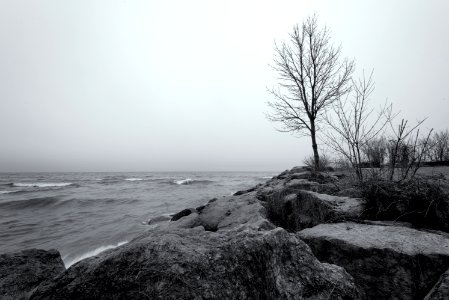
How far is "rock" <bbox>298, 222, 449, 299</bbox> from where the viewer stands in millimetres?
1636

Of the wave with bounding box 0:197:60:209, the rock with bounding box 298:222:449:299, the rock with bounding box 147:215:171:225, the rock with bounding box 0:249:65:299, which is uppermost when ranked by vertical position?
the rock with bounding box 298:222:449:299

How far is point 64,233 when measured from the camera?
778 cm

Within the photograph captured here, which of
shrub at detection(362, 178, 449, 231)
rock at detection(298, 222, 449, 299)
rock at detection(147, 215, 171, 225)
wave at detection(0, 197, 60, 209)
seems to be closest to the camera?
rock at detection(298, 222, 449, 299)

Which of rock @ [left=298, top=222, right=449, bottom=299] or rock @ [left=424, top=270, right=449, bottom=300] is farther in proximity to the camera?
rock @ [left=298, top=222, right=449, bottom=299]

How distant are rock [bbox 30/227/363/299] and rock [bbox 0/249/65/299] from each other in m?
1.14

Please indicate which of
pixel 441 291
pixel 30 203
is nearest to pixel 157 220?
pixel 441 291

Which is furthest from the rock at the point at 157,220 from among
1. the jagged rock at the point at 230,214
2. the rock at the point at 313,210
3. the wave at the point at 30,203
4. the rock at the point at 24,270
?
the wave at the point at 30,203

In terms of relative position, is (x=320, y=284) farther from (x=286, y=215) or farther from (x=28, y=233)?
(x=28, y=233)

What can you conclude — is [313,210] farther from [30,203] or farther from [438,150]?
[30,203]

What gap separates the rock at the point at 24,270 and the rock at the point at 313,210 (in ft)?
9.60

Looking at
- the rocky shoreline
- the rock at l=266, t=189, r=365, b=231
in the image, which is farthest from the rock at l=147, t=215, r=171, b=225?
the rocky shoreline

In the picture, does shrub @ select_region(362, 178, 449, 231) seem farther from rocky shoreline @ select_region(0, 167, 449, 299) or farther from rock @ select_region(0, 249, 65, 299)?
rock @ select_region(0, 249, 65, 299)

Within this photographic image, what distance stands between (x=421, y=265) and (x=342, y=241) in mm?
520

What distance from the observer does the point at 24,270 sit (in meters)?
2.17
